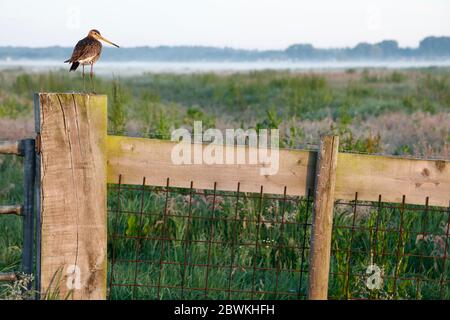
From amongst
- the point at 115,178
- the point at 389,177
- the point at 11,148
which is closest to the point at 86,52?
the point at 11,148

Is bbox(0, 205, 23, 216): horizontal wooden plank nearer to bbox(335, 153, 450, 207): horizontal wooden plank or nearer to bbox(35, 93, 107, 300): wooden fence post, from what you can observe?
bbox(35, 93, 107, 300): wooden fence post

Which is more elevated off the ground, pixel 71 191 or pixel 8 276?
pixel 71 191

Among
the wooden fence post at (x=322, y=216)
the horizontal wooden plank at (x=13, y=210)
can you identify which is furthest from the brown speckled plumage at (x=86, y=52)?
the wooden fence post at (x=322, y=216)

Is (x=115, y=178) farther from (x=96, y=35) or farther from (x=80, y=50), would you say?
(x=96, y=35)

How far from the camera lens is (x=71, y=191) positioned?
152 inches

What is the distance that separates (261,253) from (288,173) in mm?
1867

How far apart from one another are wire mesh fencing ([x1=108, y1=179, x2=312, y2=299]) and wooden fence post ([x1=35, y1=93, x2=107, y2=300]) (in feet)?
1.84

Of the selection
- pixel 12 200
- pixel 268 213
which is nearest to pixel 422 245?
pixel 268 213

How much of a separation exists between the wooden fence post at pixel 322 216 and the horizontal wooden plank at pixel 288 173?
0.28 feet

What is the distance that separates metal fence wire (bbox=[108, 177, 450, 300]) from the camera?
184 inches

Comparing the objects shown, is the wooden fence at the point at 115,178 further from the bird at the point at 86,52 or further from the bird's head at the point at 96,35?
the bird's head at the point at 96,35

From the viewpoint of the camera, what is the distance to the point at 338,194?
158 inches

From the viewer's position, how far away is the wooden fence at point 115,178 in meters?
3.85
